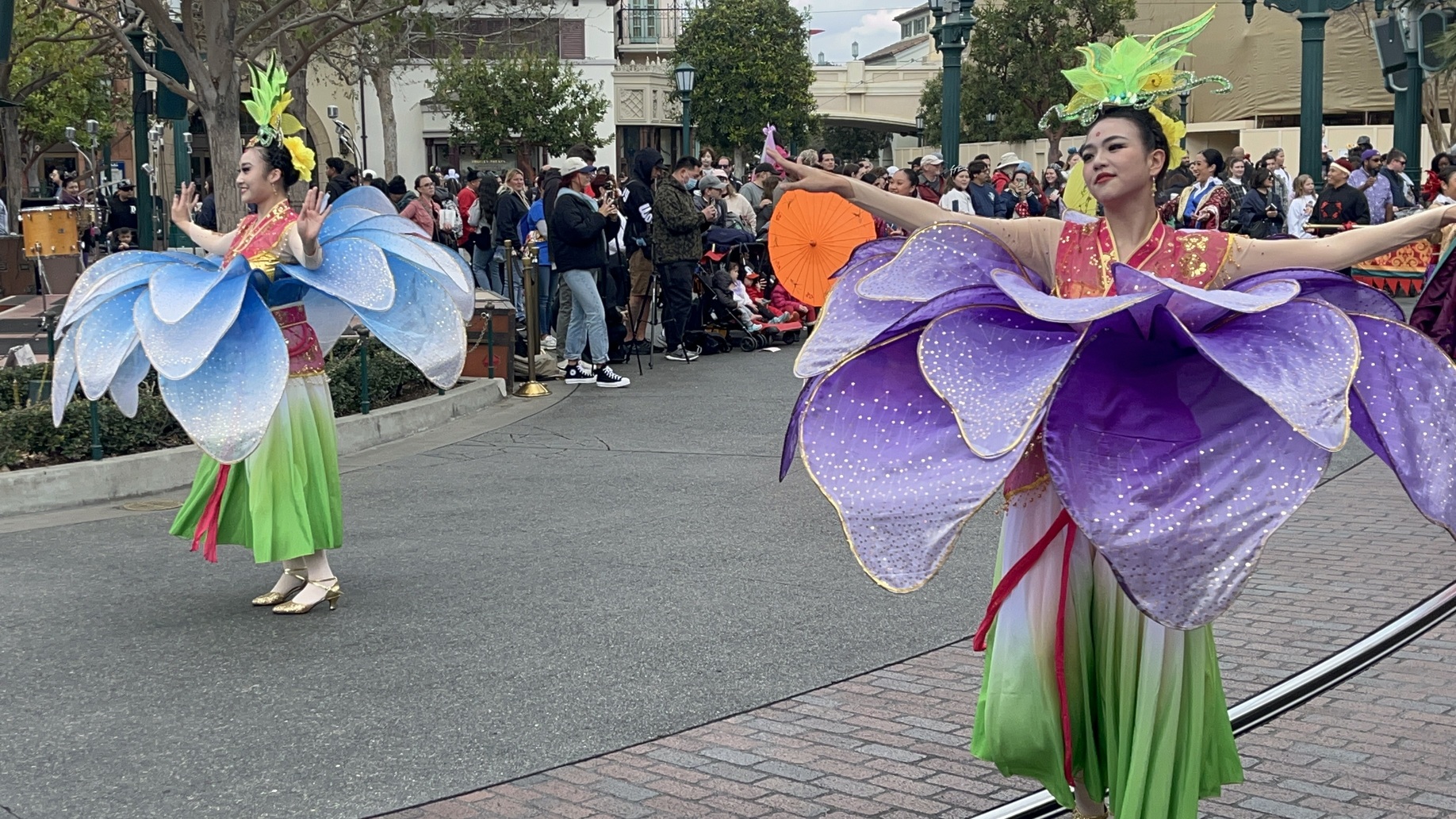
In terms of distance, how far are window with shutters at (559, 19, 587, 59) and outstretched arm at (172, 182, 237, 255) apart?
55837 mm

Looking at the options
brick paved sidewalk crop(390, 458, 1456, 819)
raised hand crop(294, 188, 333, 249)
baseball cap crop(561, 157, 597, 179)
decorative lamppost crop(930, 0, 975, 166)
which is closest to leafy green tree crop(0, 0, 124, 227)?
baseball cap crop(561, 157, 597, 179)

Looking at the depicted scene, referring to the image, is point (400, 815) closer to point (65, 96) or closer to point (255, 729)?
point (255, 729)

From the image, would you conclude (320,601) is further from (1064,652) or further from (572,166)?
(572,166)

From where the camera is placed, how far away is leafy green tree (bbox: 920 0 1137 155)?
52.7m

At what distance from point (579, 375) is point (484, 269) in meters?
4.87

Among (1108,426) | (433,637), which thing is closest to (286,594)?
(433,637)

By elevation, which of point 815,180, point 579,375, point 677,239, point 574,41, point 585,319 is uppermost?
point 574,41

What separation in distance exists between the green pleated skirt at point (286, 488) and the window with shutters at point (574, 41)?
185ft

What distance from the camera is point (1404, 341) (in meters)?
3.28

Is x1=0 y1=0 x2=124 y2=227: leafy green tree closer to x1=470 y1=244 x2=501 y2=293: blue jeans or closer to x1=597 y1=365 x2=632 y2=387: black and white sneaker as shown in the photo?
x1=470 y1=244 x2=501 y2=293: blue jeans

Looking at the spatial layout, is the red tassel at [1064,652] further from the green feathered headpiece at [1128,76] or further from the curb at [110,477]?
the curb at [110,477]

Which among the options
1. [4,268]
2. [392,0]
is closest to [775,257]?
[392,0]

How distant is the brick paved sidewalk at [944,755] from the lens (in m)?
4.25

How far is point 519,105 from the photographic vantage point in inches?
2096
